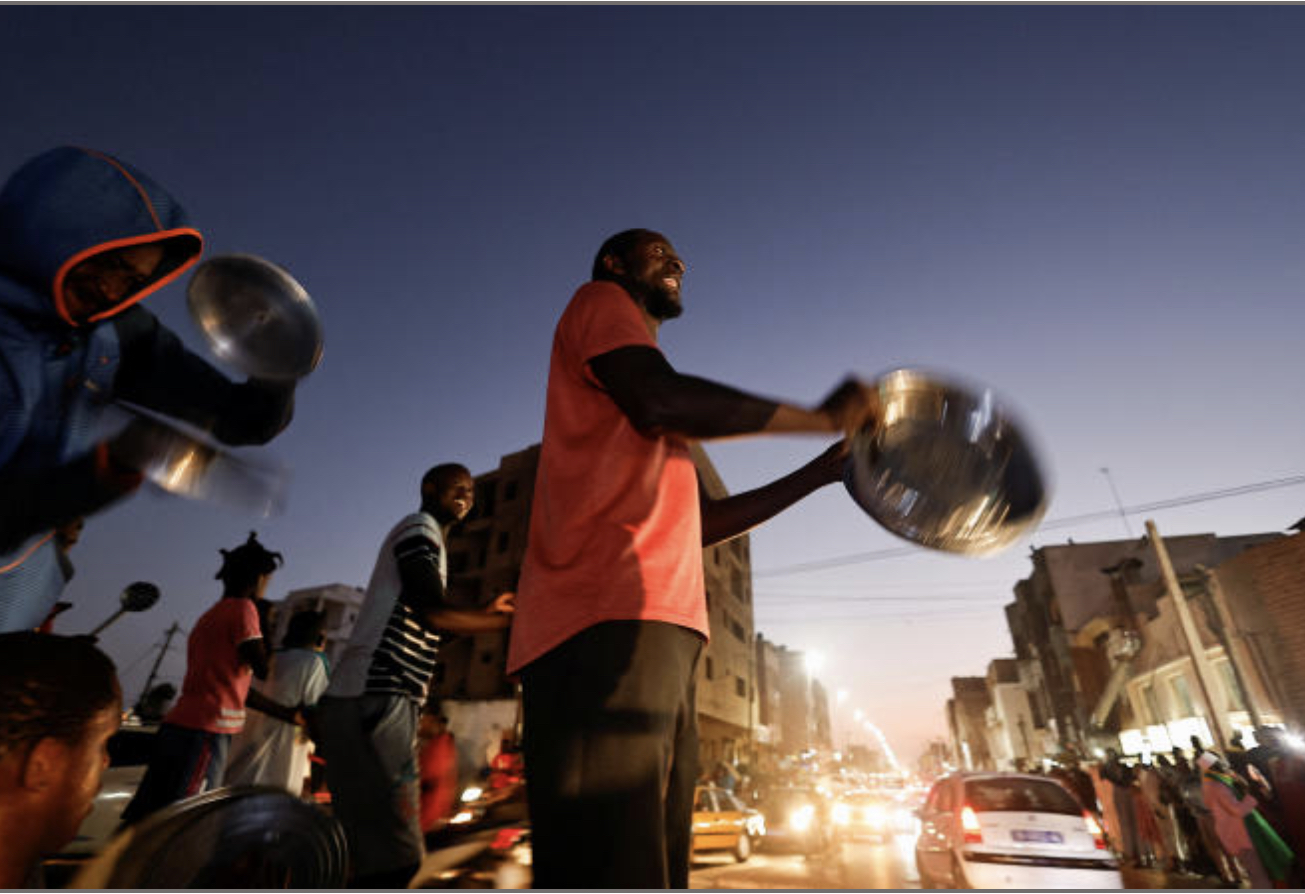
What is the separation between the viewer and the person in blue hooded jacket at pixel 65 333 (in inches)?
69.9

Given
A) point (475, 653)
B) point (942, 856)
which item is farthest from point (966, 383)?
point (475, 653)

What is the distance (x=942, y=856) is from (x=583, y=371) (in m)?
11.1

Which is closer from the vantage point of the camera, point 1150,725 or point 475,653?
point 1150,725

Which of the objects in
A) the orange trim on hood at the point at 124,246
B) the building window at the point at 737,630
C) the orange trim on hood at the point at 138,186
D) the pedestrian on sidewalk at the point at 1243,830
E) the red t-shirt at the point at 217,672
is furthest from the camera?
the building window at the point at 737,630

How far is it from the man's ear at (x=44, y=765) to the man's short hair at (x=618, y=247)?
2003 millimetres

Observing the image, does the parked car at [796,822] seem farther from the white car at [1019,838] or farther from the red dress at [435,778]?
the red dress at [435,778]

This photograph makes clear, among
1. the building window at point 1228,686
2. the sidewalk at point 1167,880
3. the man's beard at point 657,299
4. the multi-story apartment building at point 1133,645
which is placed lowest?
the sidewalk at point 1167,880

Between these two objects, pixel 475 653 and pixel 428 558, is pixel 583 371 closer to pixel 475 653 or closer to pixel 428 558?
pixel 428 558

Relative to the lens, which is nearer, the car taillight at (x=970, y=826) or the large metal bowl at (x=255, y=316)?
the large metal bowl at (x=255, y=316)

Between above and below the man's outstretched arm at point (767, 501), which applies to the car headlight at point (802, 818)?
below

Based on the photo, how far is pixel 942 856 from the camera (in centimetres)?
962

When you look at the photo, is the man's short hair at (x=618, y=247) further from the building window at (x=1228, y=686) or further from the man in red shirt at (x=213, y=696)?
the building window at (x=1228, y=686)

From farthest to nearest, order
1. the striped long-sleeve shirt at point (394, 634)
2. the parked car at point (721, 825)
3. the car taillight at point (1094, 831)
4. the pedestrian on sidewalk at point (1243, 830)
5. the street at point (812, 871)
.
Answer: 1. the parked car at point (721, 825)
2. the street at point (812, 871)
3. the pedestrian on sidewalk at point (1243, 830)
4. the car taillight at point (1094, 831)
5. the striped long-sleeve shirt at point (394, 634)

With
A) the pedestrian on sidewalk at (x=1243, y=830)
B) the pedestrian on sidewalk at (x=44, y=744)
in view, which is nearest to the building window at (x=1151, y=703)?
the pedestrian on sidewalk at (x=1243, y=830)
